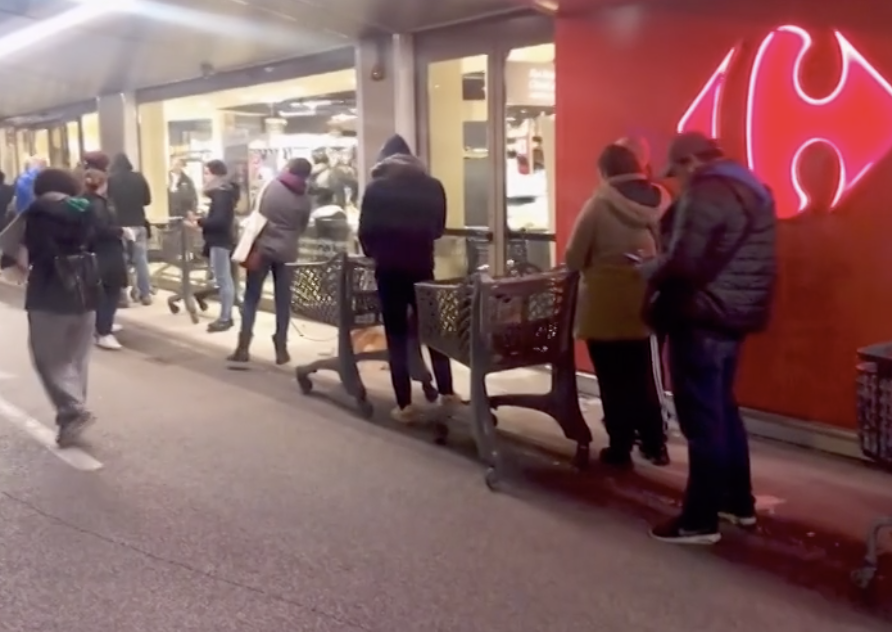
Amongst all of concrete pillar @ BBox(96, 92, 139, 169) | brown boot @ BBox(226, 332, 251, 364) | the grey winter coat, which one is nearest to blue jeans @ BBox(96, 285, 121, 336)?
brown boot @ BBox(226, 332, 251, 364)

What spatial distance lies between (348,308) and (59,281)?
1.84 metres

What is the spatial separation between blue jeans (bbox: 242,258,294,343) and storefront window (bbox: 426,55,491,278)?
1.68 m

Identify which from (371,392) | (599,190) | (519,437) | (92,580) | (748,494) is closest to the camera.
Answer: (92,580)

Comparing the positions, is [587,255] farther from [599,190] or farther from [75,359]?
[75,359]

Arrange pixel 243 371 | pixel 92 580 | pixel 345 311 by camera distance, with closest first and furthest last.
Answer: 1. pixel 92 580
2. pixel 345 311
3. pixel 243 371

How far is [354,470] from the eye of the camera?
19.8ft

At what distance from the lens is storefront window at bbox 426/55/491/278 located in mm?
9203

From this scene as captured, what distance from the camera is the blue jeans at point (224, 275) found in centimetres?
1063

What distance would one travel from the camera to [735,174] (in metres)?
4.62

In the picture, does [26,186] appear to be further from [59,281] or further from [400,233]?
[400,233]

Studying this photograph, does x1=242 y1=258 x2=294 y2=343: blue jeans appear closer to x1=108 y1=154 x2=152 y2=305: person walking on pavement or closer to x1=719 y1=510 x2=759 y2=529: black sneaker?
x1=108 y1=154 x2=152 y2=305: person walking on pavement

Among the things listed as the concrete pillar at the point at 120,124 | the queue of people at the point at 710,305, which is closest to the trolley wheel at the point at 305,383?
the queue of people at the point at 710,305

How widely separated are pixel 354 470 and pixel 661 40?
328 cm

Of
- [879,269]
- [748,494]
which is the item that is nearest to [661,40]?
[879,269]
